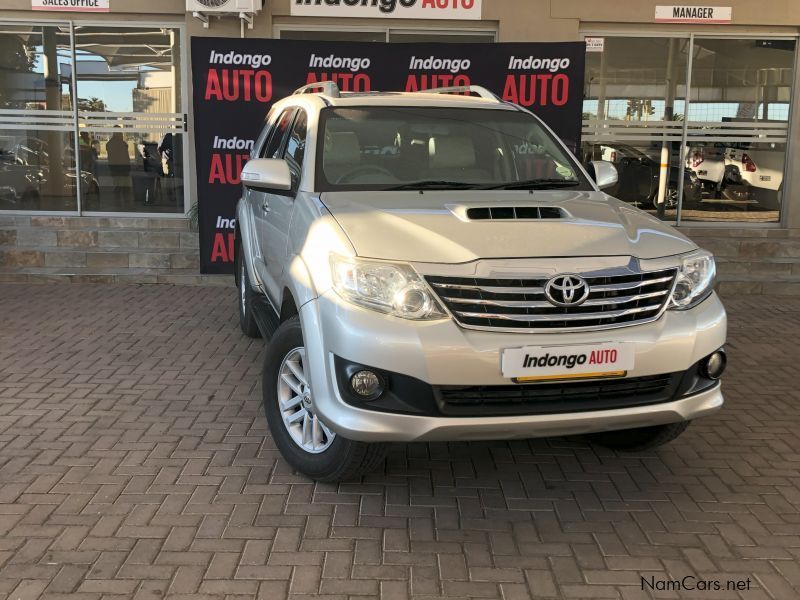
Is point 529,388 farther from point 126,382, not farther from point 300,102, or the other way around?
point 126,382

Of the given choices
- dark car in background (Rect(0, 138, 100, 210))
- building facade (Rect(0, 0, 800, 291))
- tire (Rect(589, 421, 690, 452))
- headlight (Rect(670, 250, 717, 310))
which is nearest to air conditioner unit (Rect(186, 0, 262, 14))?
building facade (Rect(0, 0, 800, 291))

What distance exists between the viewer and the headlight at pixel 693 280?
3.46 metres

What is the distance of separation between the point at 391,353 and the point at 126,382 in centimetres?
287

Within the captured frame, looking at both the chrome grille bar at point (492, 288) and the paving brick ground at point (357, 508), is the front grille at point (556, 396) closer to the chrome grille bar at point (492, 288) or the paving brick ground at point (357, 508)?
the chrome grille bar at point (492, 288)

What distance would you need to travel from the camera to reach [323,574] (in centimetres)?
299

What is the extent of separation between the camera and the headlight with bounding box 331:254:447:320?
3.17 metres

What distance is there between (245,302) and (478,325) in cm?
349

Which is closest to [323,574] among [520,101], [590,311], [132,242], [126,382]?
[590,311]

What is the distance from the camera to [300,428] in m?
3.84

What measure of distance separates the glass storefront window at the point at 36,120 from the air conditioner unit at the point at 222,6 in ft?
6.66

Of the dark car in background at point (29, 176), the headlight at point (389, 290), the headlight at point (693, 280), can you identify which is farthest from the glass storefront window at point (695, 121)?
the headlight at point (389, 290)

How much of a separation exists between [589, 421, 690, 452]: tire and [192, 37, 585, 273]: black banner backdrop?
4691 mm

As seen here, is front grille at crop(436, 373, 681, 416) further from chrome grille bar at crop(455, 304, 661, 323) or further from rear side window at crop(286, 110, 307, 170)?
rear side window at crop(286, 110, 307, 170)

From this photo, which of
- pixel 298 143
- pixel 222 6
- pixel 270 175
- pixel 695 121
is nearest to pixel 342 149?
pixel 298 143
